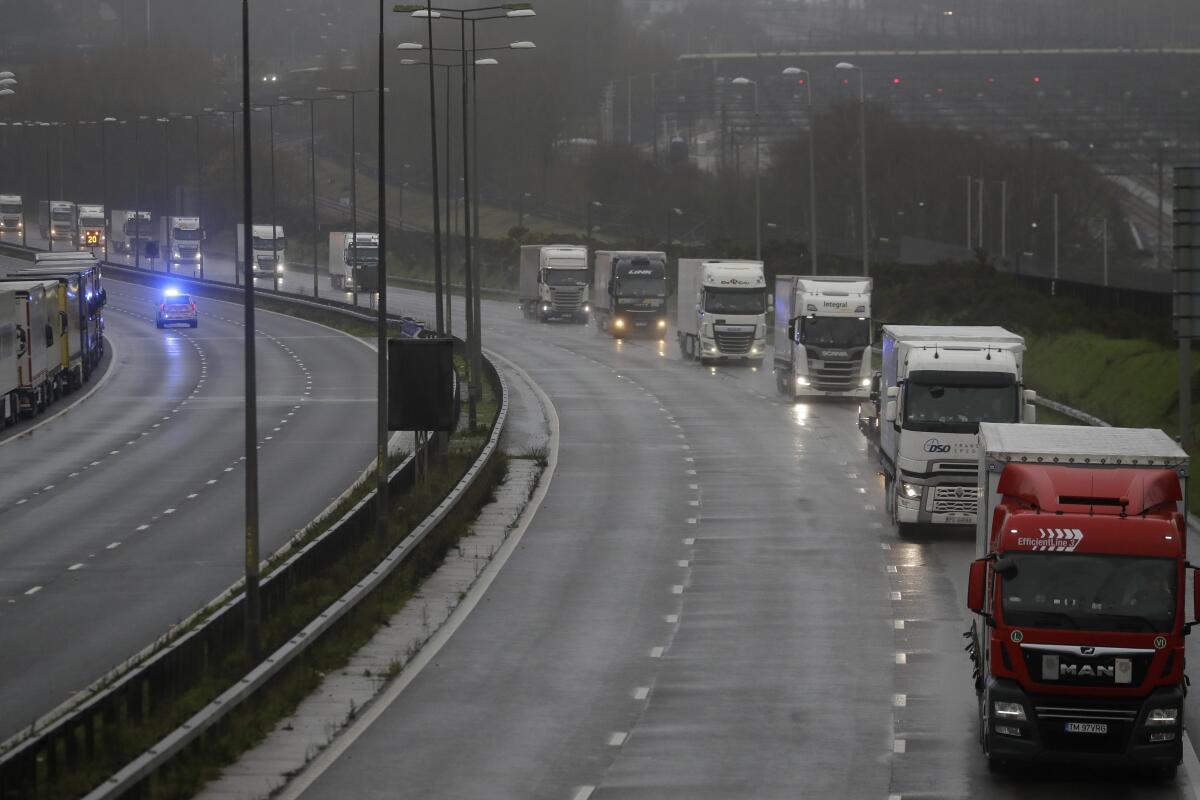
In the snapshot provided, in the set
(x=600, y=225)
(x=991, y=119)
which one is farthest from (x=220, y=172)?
(x=991, y=119)

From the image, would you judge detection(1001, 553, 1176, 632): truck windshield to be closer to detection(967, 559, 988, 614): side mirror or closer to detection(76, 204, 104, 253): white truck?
detection(967, 559, 988, 614): side mirror

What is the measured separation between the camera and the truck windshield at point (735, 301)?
73.2 meters

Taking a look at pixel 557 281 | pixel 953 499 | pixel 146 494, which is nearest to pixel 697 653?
pixel 953 499

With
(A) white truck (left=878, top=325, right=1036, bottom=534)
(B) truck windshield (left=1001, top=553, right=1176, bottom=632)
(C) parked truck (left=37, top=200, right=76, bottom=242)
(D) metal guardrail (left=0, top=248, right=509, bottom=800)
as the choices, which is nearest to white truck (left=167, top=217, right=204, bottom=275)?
(C) parked truck (left=37, top=200, right=76, bottom=242)

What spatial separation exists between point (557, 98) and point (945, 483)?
153982 millimetres

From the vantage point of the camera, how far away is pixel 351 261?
120m

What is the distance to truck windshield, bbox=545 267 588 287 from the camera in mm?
99688

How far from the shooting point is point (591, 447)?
5231 cm

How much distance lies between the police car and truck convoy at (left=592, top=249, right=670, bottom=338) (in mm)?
23572

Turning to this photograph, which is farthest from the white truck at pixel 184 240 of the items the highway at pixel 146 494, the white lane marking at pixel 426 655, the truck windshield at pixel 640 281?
the white lane marking at pixel 426 655

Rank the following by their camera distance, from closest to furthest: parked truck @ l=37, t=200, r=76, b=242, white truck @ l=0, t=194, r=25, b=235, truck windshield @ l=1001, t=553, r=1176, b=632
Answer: truck windshield @ l=1001, t=553, r=1176, b=632 → parked truck @ l=37, t=200, r=76, b=242 → white truck @ l=0, t=194, r=25, b=235

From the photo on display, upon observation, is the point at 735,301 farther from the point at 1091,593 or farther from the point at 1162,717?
the point at 1162,717

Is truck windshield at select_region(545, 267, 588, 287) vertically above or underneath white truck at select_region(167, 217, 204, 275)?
underneath

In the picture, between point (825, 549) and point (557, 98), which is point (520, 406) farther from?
point (557, 98)
